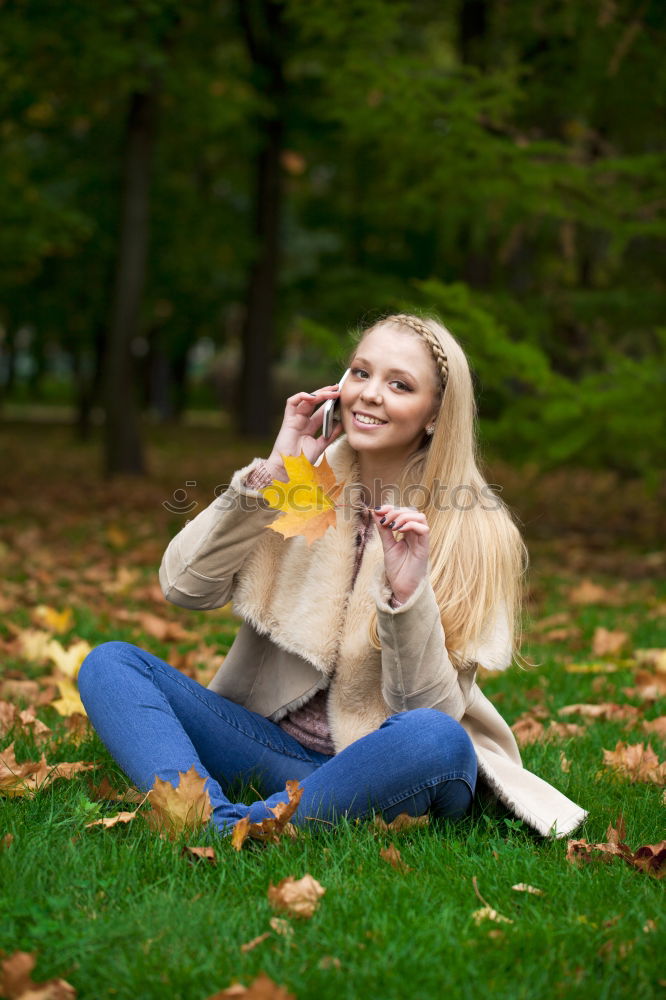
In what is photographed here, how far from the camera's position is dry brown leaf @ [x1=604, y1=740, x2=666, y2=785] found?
313 cm

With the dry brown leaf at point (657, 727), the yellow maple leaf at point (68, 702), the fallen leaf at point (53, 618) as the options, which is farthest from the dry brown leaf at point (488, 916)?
the fallen leaf at point (53, 618)

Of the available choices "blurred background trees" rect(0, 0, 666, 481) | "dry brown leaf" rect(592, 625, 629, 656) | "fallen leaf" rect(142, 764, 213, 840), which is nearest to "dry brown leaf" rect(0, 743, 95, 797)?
"fallen leaf" rect(142, 764, 213, 840)

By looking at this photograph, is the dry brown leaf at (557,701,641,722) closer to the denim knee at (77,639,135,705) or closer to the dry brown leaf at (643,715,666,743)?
the dry brown leaf at (643,715,666,743)

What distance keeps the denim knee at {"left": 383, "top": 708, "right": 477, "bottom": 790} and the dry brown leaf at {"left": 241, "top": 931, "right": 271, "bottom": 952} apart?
61cm

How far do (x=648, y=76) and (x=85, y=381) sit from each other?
14.2m

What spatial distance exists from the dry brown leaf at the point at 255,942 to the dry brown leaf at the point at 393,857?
0.44 m

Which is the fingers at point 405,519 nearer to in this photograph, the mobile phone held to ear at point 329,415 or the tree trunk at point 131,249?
the mobile phone held to ear at point 329,415

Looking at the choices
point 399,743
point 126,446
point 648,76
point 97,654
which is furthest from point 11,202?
point 399,743

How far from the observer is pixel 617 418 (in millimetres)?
6332

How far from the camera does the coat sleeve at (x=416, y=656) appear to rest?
2.52 metres

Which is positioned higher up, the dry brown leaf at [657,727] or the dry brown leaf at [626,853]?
the dry brown leaf at [626,853]

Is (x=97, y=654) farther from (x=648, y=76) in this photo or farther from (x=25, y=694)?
(x=648, y=76)

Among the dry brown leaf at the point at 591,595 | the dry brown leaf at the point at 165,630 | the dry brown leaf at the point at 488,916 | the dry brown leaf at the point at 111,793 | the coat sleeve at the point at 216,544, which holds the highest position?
the coat sleeve at the point at 216,544

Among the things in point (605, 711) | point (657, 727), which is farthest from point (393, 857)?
point (605, 711)
